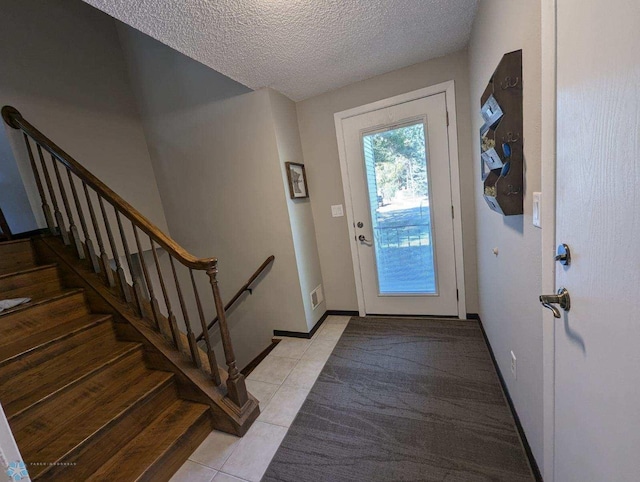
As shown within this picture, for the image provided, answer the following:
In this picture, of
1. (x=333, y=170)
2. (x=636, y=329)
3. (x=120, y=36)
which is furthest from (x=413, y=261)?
(x=120, y=36)

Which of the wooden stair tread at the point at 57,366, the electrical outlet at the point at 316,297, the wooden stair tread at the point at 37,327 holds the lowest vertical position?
the electrical outlet at the point at 316,297

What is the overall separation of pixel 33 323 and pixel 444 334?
2900 millimetres

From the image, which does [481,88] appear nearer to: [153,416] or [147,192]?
[153,416]

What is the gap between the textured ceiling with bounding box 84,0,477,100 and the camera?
4.18 ft

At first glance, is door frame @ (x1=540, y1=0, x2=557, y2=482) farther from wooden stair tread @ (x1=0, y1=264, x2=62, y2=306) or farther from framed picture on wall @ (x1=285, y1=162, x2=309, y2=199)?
wooden stair tread @ (x1=0, y1=264, x2=62, y2=306)

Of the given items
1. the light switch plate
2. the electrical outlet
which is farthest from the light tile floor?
the light switch plate

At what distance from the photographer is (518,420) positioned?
131 centimetres

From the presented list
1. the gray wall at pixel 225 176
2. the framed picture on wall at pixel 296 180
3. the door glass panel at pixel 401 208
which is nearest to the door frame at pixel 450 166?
the door glass panel at pixel 401 208

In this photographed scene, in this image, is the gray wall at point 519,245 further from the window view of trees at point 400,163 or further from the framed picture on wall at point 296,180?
the framed picture on wall at point 296,180

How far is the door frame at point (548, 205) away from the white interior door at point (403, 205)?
4.84 ft

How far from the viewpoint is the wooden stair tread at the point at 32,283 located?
1.60 meters

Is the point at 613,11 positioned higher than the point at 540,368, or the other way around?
the point at 613,11

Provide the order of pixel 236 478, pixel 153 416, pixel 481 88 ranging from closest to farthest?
1. pixel 236 478
2. pixel 153 416
3. pixel 481 88

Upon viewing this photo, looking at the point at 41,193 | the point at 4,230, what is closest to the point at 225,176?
the point at 41,193
